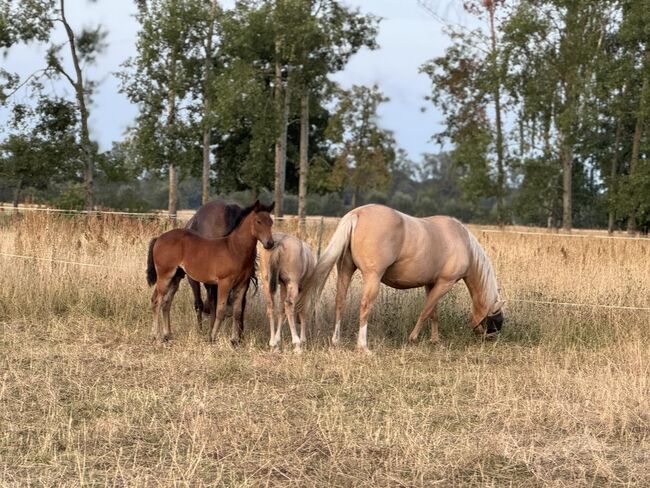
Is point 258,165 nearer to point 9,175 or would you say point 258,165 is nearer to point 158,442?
point 9,175

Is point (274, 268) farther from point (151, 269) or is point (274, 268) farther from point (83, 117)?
point (83, 117)

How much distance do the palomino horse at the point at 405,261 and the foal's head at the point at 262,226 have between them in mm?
790

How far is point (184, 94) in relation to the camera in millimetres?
25203

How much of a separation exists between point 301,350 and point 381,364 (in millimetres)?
815

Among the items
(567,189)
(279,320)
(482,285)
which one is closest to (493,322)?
(482,285)

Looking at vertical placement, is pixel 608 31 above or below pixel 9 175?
above

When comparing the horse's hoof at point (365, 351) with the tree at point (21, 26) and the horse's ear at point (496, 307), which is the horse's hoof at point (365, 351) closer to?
the horse's ear at point (496, 307)

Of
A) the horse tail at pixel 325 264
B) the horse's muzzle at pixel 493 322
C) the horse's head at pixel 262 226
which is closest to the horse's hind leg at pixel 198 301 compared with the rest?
the horse tail at pixel 325 264

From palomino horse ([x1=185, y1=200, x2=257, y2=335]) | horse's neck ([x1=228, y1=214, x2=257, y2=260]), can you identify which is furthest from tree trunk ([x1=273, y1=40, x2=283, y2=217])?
horse's neck ([x1=228, y1=214, x2=257, y2=260])

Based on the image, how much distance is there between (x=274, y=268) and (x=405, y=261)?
146 cm

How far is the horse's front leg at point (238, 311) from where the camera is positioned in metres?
7.34

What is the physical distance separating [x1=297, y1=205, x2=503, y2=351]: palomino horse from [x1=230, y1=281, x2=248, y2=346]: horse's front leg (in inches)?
23.8

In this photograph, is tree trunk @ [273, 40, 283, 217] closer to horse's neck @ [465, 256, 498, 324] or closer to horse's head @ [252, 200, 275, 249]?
horse's neck @ [465, 256, 498, 324]

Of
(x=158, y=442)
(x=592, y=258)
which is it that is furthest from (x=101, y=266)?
(x=592, y=258)
